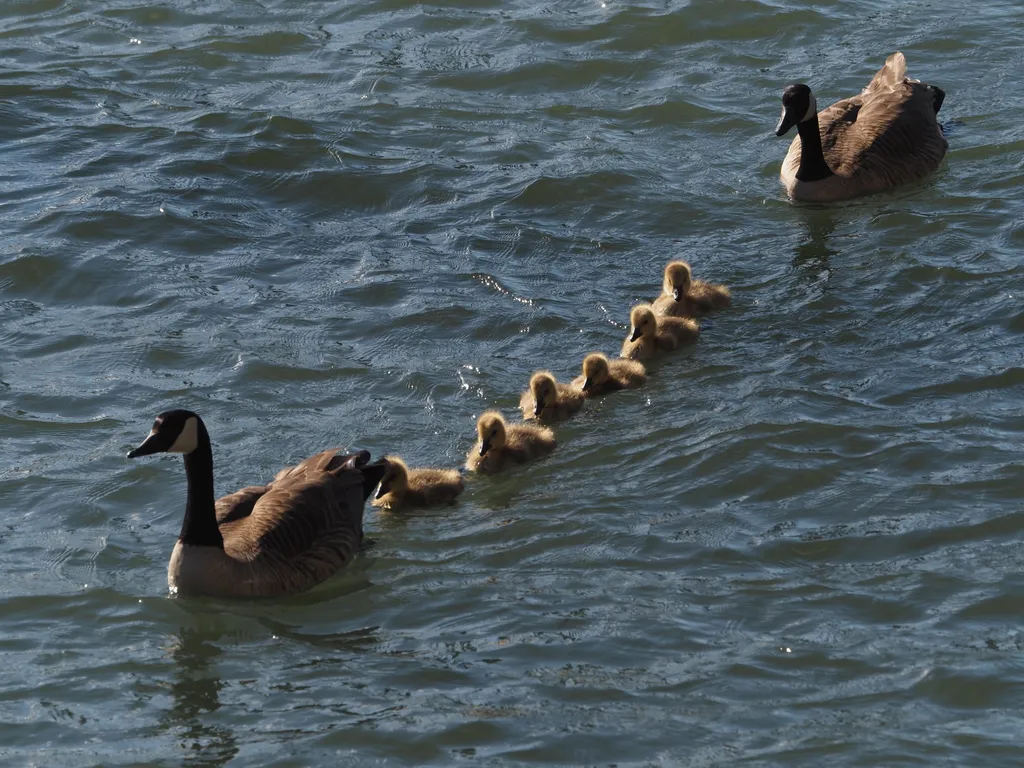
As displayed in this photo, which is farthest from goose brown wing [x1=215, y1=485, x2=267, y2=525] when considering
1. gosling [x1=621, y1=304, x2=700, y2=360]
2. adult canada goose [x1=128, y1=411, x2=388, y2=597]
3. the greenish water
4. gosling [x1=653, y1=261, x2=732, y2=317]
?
gosling [x1=653, y1=261, x2=732, y2=317]

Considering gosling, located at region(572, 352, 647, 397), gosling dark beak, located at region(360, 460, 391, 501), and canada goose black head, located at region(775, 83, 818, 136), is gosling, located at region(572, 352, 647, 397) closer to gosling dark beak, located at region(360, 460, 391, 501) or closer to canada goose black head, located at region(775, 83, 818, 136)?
gosling dark beak, located at region(360, 460, 391, 501)

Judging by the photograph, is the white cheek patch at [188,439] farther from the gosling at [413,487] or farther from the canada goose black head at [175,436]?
the gosling at [413,487]

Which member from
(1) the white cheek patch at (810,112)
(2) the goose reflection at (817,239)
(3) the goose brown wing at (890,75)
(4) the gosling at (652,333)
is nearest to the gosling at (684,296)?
(4) the gosling at (652,333)

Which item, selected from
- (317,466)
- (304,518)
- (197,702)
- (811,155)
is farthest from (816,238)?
(197,702)

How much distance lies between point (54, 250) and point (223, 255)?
1492 mm

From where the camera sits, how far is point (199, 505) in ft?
30.9

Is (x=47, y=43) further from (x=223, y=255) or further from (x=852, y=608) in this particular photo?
(x=852, y=608)

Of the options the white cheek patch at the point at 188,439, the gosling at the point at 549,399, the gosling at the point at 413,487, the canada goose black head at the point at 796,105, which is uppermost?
the canada goose black head at the point at 796,105

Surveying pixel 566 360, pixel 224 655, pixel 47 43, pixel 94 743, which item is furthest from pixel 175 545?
pixel 47 43

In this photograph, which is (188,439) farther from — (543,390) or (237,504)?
(543,390)

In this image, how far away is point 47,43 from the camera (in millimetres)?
19453

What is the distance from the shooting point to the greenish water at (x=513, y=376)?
820cm

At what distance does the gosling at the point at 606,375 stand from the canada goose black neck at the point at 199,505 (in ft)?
10.3

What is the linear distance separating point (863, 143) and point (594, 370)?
17.7ft
